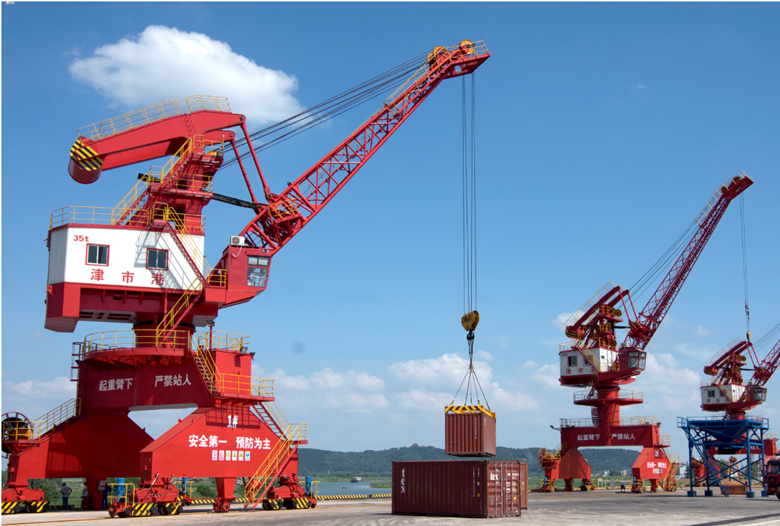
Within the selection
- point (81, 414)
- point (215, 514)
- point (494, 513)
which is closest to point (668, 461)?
point (494, 513)

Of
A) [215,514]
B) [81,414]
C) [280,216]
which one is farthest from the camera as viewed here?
[280,216]

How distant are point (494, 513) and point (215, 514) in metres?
13.8

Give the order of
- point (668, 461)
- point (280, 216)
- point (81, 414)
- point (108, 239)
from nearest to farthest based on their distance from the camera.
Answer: point (108, 239) → point (81, 414) → point (280, 216) → point (668, 461)

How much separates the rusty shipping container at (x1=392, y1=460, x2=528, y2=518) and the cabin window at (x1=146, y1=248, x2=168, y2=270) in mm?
17273

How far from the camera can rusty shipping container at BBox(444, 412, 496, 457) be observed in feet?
93.0

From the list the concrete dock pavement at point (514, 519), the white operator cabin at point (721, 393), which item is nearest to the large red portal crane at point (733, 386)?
the white operator cabin at point (721, 393)

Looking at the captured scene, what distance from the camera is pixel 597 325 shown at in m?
67.9

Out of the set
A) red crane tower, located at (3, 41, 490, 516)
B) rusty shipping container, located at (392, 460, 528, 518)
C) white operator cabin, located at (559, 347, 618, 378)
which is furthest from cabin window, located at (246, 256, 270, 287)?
white operator cabin, located at (559, 347, 618, 378)

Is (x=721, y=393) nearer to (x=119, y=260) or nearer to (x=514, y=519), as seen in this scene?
(x=514, y=519)

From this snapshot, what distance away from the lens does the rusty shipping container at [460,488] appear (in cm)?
2948

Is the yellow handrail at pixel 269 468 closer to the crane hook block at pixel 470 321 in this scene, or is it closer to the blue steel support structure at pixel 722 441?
the crane hook block at pixel 470 321

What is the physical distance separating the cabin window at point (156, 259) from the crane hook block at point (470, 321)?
17.3 meters

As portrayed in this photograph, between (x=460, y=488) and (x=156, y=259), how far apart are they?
68.3 feet

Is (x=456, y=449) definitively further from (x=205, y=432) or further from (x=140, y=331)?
(x=140, y=331)
